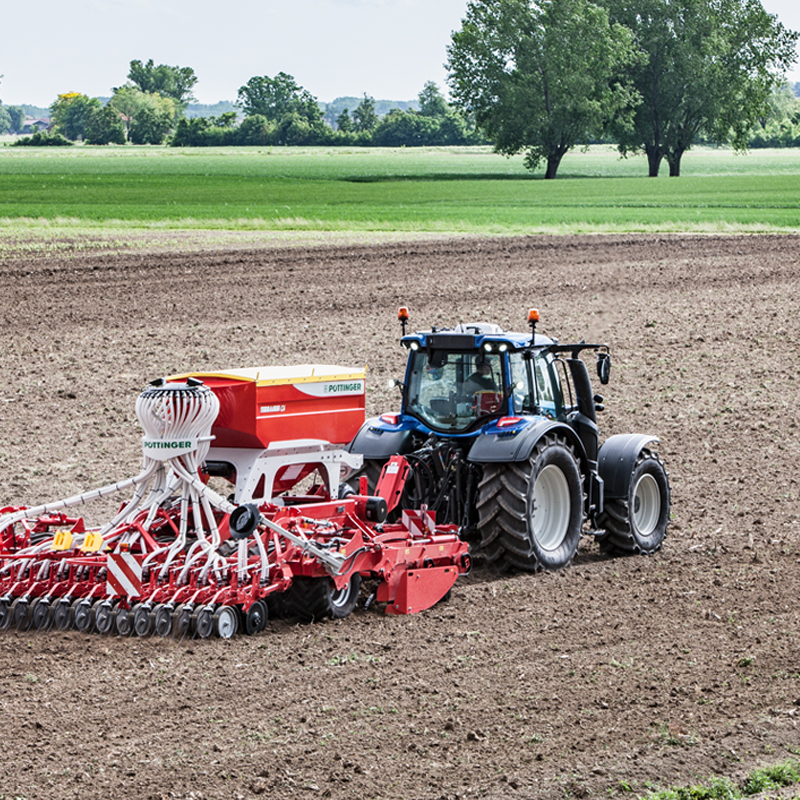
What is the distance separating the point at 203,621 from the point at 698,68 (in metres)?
73.8

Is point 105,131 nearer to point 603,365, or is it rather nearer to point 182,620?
point 603,365

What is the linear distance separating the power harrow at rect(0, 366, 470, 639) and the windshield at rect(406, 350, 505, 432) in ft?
2.44

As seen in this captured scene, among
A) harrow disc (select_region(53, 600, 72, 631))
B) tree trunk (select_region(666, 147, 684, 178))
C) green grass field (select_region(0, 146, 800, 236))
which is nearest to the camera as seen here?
harrow disc (select_region(53, 600, 72, 631))

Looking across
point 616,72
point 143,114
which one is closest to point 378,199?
point 616,72

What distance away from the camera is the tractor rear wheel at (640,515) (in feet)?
33.4

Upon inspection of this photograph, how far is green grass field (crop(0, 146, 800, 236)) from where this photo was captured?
119ft

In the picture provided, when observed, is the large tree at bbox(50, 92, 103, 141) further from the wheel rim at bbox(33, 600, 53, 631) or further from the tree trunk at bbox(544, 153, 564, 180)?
the wheel rim at bbox(33, 600, 53, 631)

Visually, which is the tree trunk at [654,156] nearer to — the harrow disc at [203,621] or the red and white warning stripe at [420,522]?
the red and white warning stripe at [420,522]

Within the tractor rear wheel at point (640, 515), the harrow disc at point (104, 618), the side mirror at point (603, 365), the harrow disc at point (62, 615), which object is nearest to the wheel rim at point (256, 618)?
the harrow disc at point (104, 618)

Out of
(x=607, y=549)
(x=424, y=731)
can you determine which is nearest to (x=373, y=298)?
(x=607, y=549)

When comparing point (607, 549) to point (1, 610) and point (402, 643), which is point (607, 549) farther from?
point (1, 610)

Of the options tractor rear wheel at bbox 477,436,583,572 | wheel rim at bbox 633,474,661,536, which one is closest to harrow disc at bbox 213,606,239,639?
tractor rear wheel at bbox 477,436,583,572

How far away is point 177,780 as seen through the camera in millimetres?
5648

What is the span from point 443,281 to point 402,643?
1749 cm
